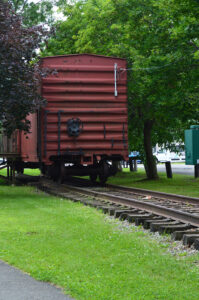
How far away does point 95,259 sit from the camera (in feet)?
21.8

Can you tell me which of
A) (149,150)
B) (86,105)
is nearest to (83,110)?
(86,105)

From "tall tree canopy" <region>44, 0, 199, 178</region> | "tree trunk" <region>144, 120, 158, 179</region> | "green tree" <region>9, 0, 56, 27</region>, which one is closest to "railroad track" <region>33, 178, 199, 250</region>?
"tall tree canopy" <region>44, 0, 199, 178</region>

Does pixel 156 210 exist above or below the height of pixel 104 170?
below

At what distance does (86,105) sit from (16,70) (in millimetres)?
3235

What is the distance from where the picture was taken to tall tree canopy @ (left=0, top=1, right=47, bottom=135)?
1420 centimetres

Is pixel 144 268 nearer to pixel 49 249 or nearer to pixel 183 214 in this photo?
pixel 49 249

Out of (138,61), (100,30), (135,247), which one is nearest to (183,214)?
(135,247)

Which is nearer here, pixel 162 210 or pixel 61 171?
pixel 162 210

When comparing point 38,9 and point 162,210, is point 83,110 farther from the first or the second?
point 38,9

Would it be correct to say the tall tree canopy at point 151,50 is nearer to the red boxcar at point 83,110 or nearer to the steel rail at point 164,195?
the red boxcar at point 83,110

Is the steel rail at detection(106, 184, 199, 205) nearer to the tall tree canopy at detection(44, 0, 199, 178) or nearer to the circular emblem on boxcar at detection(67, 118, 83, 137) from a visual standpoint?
the circular emblem on boxcar at detection(67, 118, 83, 137)

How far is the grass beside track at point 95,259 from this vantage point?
17.5 feet

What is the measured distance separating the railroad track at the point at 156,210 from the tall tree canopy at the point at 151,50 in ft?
12.4

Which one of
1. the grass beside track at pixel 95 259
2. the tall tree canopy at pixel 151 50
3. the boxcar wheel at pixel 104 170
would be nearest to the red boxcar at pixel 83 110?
the boxcar wheel at pixel 104 170
